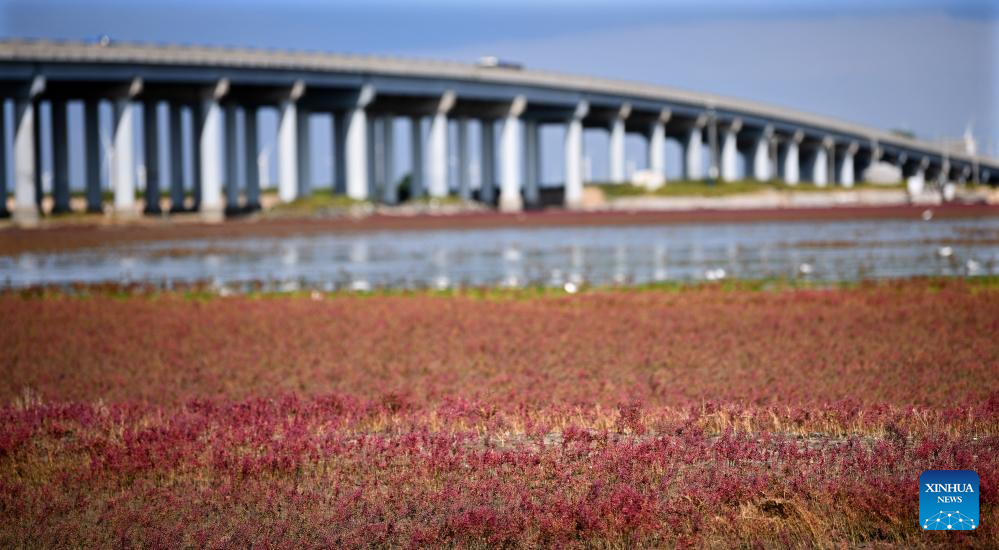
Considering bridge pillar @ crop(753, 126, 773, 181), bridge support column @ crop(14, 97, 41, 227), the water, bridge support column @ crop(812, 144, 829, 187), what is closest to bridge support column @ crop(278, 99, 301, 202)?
bridge support column @ crop(14, 97, 41, 227)

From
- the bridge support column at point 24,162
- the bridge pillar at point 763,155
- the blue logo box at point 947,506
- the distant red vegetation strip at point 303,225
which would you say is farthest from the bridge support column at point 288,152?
the blue logo box at point 947,506

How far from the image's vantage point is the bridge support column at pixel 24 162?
84750mm

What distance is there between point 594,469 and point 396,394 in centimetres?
503

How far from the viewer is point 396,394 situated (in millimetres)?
15008

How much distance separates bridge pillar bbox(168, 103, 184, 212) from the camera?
104562mm

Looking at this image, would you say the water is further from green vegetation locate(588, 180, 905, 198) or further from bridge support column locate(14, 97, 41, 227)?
green vegetation locate(588, 180, 905, 198)

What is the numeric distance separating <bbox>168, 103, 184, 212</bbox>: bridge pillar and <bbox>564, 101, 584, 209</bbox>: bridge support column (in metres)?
39.6

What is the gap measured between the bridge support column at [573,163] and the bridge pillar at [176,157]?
130ft

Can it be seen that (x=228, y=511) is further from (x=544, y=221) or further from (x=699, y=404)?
(x=544, y=221)

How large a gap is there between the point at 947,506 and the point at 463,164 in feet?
393

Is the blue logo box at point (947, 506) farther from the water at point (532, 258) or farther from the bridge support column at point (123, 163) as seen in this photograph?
the bridge support column at point (123, 163)

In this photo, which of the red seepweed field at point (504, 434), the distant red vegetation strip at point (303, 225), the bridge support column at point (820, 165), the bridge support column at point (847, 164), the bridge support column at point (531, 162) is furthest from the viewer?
the bridge support column at point (847, 164)

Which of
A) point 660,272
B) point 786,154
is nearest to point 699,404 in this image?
point 660,272

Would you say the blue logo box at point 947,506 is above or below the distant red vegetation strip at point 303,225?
above
